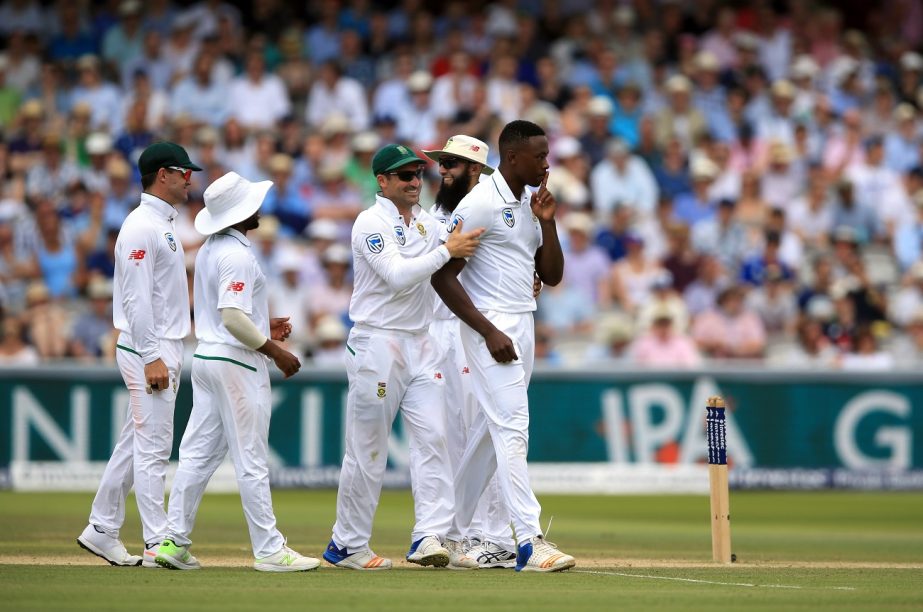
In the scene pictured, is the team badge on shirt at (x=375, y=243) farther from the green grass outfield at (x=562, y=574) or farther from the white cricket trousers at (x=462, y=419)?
the green grass outfield at (x=562, y=574)

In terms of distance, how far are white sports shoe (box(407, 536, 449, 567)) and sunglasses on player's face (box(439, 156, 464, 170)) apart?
8.03 feet

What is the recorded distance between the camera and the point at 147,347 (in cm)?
914

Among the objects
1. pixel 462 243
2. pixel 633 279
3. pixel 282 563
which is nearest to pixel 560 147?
pixel 633 279

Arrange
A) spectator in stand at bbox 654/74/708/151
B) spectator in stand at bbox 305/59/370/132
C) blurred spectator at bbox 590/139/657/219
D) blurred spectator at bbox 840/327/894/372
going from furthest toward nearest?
1. spectator in stand at bbox 654/74/708/151
2. spectator in stand at bbox 305/59/370/132
3. blurred spectator at bbox 590/139/657/219
4. blurred spectator at bbox 840/327/894/372

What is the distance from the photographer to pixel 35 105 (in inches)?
759

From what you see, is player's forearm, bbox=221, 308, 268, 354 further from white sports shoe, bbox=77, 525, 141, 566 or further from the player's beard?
the player's beard

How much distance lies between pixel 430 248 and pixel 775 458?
8.87m

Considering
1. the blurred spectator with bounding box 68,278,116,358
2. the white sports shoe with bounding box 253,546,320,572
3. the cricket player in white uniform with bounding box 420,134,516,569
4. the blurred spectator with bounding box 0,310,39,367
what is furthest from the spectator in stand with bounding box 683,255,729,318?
the white sports shoe with bounding box 253,546,320,572

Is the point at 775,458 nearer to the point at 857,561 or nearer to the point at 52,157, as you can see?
the point at 857,561

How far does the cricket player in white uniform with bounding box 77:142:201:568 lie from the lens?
9148 mm

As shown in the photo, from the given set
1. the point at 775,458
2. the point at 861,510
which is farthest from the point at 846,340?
the point at 861,510

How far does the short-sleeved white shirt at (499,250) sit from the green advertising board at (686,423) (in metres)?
7.71

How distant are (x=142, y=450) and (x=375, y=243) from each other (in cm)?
186

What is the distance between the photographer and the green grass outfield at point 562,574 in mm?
7430
